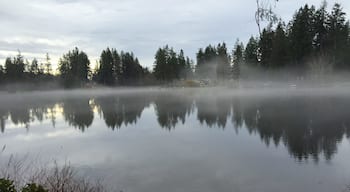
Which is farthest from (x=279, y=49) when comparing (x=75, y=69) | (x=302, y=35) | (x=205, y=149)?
(x=75, y=69)

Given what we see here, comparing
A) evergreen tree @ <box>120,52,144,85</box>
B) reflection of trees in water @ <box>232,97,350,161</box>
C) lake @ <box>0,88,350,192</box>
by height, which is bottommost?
lake @ <box>0,88,350,192</box>

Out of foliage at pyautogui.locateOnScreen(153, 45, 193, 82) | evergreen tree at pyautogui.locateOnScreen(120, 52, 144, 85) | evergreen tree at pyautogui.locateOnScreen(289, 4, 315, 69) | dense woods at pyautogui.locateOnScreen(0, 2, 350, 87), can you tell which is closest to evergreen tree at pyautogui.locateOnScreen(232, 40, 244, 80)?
dense woods at pyautogui.locateOnScreen(0, 2, 350, 87)

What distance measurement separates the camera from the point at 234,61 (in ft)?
300

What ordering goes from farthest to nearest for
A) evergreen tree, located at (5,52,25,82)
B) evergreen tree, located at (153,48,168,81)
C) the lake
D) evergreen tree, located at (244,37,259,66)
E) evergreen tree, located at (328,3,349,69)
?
evergreen tree, located at (5,52,25,82) < evergreen tree, located at (153,48,168,81) < evergreen tree, located at (244,37,259,66) < evergreen tree, located at (328,3,349,69) < the lake

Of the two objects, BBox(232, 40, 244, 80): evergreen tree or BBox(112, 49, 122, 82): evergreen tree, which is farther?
BBox(112, 49, 122, 82): evergreen tree

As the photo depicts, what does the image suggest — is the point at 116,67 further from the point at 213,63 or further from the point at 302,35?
the point at 302,35

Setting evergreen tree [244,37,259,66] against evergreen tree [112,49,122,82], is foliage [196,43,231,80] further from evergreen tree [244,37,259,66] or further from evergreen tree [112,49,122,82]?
evergreen tree [112,49,122,82]

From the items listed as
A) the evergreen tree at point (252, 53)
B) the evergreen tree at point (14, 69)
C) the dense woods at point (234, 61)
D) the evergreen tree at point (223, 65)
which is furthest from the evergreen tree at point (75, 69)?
the evergreen tree at point (252, 53)

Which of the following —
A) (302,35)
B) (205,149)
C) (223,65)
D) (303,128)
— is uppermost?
(302,35)

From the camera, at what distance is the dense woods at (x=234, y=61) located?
59378mm

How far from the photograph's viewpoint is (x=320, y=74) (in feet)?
189

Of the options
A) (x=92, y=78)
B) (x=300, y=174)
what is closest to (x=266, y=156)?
(x=300, y=174)

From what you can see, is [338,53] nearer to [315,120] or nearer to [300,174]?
[315,120]

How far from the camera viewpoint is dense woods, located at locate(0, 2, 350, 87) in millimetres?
59378
